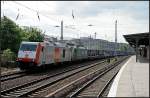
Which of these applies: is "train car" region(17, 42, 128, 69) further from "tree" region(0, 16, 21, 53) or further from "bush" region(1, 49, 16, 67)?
"tree" region(0, 16, 21, 53)

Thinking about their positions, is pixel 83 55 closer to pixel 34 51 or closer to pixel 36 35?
pixel 36 35

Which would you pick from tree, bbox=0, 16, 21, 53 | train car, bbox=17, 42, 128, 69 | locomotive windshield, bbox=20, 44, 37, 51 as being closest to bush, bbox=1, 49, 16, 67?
train car, bbox=17, 42, 128, 69

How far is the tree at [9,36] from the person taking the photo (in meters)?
43.0

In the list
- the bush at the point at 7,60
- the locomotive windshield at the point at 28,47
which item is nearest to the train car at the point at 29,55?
the locomotive windshield at the point at 28,47

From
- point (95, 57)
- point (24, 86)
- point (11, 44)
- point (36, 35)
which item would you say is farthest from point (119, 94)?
point (95, 57)

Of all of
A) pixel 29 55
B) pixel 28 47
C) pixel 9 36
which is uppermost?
pixel 9 36

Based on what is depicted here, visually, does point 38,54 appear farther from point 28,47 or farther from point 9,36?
point 9,36

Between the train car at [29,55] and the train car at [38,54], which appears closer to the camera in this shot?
the train car at [29,55]

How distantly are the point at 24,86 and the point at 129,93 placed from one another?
620 centimetres

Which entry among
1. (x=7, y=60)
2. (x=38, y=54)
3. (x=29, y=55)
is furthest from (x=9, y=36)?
(x=38, y=54)

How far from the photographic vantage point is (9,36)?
43.3 metres

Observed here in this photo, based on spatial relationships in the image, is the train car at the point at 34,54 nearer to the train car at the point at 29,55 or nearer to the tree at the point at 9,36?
the train car at the point at 29,55

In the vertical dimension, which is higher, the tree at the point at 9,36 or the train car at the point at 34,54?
the tree at the point at 9,36

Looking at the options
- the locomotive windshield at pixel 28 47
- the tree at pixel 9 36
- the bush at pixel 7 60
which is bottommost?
the bush at pixel 7 60
